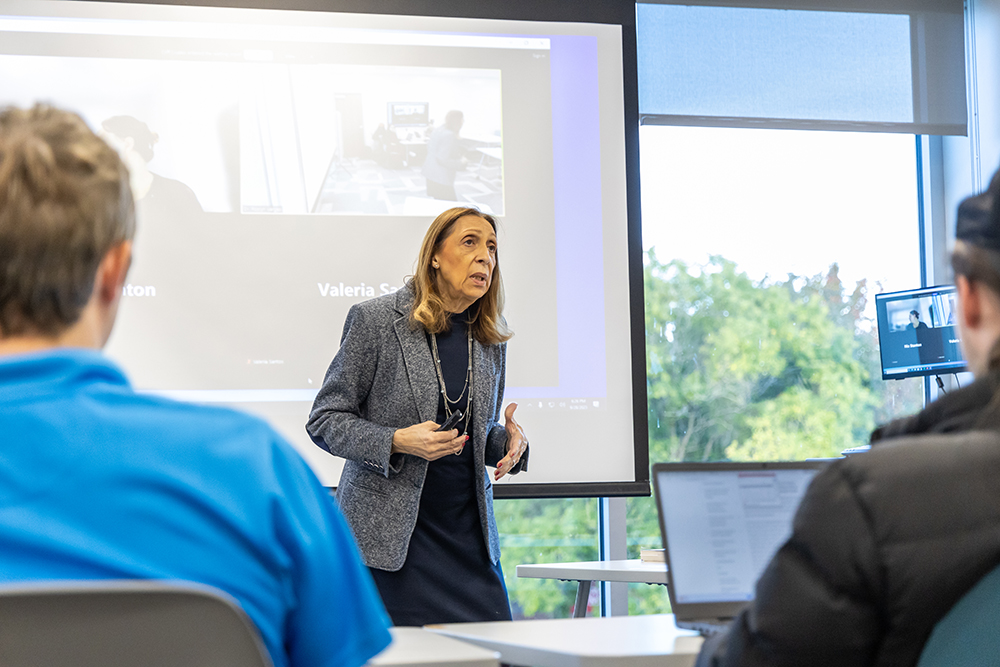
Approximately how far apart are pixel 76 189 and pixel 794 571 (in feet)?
2.45

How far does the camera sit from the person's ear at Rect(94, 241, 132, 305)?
81cm

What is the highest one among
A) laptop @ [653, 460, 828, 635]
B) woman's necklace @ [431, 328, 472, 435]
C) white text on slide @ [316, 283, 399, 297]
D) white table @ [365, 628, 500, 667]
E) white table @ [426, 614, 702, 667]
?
white text on slide @ [316, 283, 399, 297]

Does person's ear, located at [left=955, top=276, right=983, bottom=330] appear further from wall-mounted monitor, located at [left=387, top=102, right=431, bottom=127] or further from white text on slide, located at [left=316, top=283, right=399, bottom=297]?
wall-mounted monitor, located at [left=387, top=102, right=431, bottom=127]

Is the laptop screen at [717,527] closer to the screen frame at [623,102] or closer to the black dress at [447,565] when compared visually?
the black dress at [447,565]

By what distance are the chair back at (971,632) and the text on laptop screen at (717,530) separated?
47 centimetres

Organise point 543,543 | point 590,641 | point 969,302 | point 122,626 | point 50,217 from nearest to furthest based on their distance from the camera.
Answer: point 122,626
point 50,217
point 969,302
point 590,641
point 543,543

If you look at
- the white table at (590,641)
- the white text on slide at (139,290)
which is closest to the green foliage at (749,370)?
the white text on slide at (139,290)

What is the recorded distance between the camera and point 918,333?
3.36m

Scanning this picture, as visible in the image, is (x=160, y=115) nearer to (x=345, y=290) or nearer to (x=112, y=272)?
(x=345, y=290)

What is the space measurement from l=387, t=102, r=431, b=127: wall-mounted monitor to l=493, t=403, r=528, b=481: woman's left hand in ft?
4.86

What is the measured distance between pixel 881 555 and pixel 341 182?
9.28 feet

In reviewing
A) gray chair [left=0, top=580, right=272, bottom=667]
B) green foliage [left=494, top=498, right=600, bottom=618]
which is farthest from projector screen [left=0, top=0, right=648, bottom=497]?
gray chair [left=0, top=580, right=272, bottom=667]

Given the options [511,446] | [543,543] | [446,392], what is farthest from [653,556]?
[543,543]

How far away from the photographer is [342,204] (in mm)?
3396
